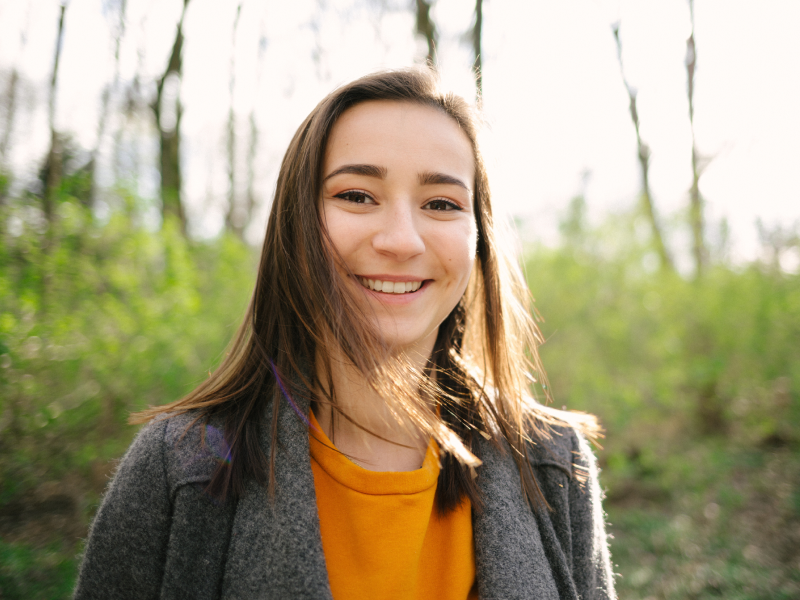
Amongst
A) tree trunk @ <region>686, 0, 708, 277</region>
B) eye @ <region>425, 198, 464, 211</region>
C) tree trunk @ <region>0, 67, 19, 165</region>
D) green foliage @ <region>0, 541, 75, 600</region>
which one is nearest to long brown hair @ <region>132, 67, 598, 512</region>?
eye @ <region>425, 198, 464, 211</region>

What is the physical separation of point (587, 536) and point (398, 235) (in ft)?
3.79

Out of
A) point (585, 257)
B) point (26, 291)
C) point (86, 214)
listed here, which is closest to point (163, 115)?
point (86, 214)

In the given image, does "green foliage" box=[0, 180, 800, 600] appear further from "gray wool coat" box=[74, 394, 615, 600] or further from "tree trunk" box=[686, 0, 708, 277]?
"gray wool coat" box=[74, 394, 615, 600]

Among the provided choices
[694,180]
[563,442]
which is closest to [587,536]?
[563,442]

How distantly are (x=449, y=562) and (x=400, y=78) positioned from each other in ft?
4.74

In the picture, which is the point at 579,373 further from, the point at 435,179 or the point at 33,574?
the point at 33,574

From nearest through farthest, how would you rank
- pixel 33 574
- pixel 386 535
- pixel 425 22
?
pixel 386 535, pixel 33 574, pixel 425 22

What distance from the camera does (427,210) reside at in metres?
1.36

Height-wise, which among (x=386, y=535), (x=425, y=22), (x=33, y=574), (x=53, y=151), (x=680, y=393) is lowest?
(x=33, y=574)

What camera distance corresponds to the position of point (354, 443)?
142 centimetres

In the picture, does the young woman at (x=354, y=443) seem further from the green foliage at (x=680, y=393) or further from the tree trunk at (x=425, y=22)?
the tree trunk at (x=425, y=22)

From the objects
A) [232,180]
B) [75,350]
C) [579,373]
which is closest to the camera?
[75,350]

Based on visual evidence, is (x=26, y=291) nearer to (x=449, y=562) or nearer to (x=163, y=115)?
(x=449, y=562)

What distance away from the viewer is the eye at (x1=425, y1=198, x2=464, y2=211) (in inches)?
54.1
